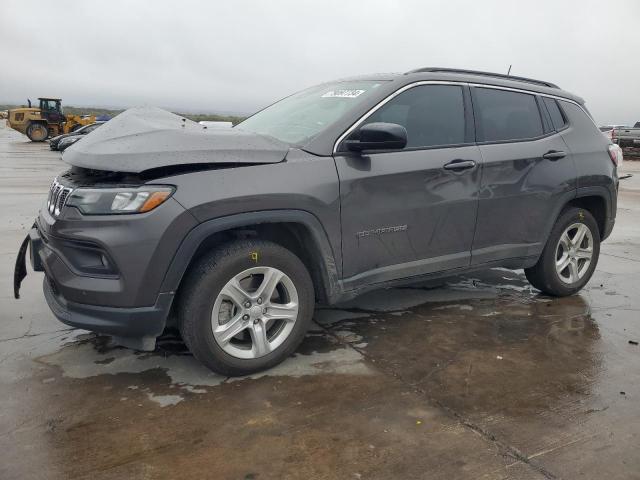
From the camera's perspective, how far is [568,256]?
4.74 meters

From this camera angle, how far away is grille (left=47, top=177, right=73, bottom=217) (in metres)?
2.90

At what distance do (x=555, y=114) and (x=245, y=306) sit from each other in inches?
124

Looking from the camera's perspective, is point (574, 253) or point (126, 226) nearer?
point (126, 226)

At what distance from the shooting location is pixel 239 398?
2.95 metres

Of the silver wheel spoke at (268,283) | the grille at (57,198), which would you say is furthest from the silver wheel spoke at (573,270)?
the grille at (57,198)

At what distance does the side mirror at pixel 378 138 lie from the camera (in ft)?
10.5

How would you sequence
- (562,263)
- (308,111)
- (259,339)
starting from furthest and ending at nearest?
(562,263) < (308,111) < (259,339)

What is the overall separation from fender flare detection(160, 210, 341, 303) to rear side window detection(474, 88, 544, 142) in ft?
5.08

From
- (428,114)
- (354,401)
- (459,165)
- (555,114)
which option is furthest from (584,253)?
(354,401)

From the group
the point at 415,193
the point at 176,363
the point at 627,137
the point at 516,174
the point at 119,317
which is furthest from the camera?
the point at 627,137

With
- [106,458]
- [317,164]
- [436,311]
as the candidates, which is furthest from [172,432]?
[436,311]

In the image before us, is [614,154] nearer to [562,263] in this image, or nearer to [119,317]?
[562,263]

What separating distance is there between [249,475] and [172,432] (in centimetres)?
51

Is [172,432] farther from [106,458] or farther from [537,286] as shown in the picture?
[537,286]
